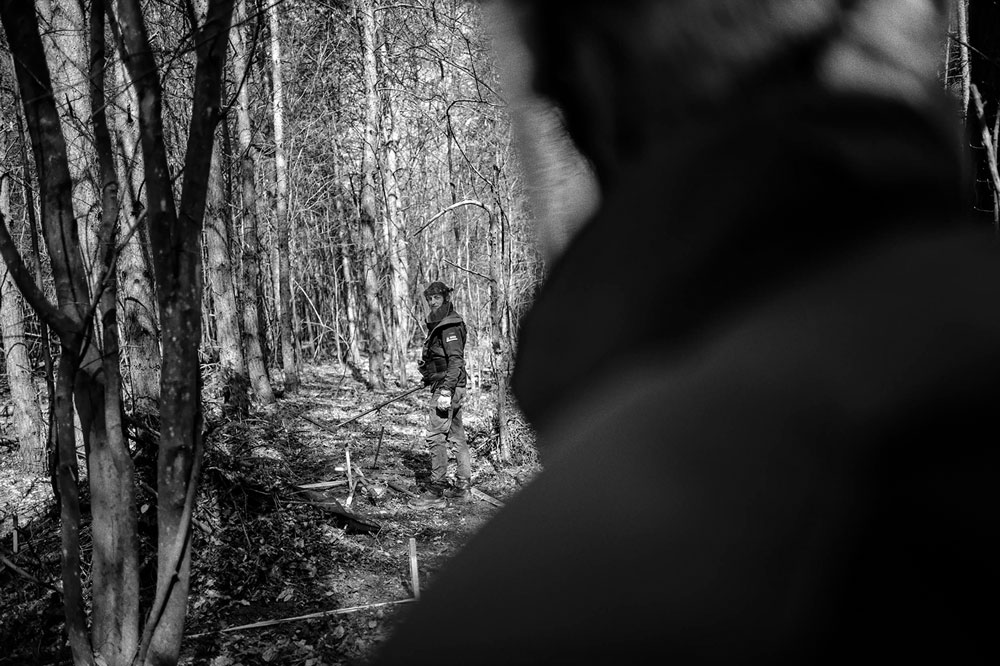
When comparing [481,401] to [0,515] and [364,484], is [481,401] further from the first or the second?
[0,515]

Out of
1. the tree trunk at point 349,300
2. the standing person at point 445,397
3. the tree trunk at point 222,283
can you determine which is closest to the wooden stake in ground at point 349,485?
the standing person at point 445,397

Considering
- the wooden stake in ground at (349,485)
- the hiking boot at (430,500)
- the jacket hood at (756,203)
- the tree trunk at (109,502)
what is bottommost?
the hiking boot at (430,500)

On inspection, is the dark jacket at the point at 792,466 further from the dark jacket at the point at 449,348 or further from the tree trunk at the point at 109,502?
the dark jacket at the point at 449,348

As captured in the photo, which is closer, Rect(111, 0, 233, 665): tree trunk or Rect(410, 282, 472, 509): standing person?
Rect(111, 0, 233, 665): tree trunk

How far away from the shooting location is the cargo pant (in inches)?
387

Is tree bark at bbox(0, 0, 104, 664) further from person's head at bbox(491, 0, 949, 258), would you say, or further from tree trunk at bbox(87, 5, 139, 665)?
person's head at bbox(491, 0, 949, 258)

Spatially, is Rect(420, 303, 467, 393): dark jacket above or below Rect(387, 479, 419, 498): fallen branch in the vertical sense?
above

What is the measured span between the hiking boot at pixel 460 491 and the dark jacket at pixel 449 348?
1.10 meters

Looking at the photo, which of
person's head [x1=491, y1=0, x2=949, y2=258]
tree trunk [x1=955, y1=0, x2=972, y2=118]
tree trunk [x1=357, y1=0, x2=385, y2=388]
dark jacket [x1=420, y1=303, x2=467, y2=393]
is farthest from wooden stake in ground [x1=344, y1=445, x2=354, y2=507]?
tree trunk [x1=357, y1=0, x2=385, y2=388]

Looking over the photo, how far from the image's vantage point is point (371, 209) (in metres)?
19.0

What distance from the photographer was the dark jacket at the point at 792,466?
10.9 inches

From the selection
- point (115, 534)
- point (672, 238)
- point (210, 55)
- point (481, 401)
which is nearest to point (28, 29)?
point (210, 55)

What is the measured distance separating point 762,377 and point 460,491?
9529mm

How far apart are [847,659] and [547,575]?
0.34 feet
